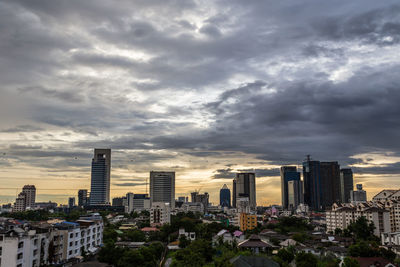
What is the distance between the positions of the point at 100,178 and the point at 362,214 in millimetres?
145555

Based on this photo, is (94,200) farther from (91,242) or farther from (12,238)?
(12,238)

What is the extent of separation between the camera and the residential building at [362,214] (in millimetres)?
65875

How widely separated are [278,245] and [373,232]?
21174 mm

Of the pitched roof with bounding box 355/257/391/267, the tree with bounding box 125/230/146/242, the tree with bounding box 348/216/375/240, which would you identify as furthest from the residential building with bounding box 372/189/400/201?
the tree with bounding box 125/230/146/242

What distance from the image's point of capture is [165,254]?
53875mm

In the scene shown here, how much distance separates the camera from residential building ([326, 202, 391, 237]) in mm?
65875

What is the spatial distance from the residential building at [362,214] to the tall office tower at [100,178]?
130 m

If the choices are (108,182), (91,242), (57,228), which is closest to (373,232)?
(91,242)

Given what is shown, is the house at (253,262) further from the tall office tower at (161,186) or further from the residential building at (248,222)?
the tall office tower at (161,186)

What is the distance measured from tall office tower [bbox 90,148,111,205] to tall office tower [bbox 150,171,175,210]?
23973 mm

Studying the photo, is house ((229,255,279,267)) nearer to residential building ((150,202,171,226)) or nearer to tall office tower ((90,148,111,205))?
residential building ((150,202,171,226))

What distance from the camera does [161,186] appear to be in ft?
615

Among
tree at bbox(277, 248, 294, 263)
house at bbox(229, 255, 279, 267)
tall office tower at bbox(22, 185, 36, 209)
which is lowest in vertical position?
tree at bbox(277, 248, 294, 263)

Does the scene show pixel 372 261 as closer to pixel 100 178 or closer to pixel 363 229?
pixel 363 229
